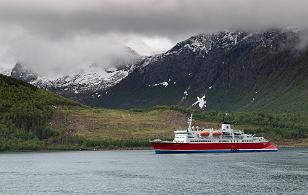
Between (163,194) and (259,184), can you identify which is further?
(259,184)

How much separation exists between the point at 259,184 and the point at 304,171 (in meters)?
38.3

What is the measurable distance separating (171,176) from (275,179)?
95.9ft

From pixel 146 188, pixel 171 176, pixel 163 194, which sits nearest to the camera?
pixel 163 194

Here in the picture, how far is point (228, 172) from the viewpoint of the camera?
18212 cm

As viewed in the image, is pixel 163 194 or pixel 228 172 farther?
pixel 228 172

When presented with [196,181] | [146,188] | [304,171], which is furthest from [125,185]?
[304,171]

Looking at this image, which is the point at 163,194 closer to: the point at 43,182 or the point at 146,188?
the point at 146,188

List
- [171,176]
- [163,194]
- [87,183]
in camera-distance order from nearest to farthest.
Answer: [163,194], [87,183], [171,176]

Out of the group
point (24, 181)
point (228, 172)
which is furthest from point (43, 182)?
point (228, 172)

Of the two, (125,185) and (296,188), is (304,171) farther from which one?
(125,185)

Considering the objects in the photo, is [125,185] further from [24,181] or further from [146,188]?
[24,181]

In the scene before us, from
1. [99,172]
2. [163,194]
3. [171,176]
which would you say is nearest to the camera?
[163,194]

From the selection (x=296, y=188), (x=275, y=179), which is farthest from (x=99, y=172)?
(x=296, y=188)

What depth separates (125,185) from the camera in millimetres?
152000
